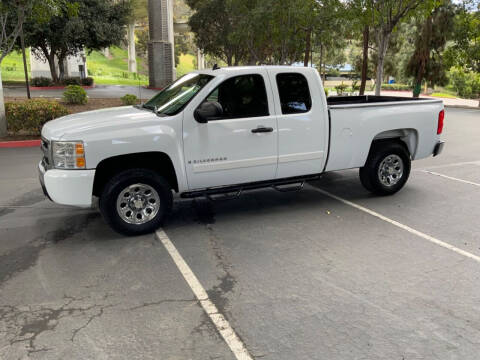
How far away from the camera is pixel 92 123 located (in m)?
5.24

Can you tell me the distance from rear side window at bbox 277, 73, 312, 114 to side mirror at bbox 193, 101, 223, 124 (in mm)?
996

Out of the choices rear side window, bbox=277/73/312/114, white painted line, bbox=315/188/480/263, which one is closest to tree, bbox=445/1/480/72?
white painted line, bbox=315/188/480/263

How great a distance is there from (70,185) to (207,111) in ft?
6.04

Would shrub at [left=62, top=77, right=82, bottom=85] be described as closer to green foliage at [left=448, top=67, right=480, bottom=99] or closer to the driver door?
the driver door

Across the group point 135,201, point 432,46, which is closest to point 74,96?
point 135,201

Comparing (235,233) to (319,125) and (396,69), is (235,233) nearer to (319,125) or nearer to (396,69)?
(319,125)

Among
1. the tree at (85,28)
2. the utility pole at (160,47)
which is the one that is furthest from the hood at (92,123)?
the utility pole at (160,47)

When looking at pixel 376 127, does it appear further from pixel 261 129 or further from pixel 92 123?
pixel 92 123

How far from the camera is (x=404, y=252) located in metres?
5.08

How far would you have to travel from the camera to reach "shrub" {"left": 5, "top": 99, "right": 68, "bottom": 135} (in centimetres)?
1194

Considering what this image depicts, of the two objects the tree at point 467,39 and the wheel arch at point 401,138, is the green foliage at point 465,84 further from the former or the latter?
the wheel arch at point 401,138

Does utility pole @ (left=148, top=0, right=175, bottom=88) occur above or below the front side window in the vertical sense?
above

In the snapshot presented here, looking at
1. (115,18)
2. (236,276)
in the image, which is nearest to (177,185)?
(236,276)

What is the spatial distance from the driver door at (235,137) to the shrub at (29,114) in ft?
27.2
